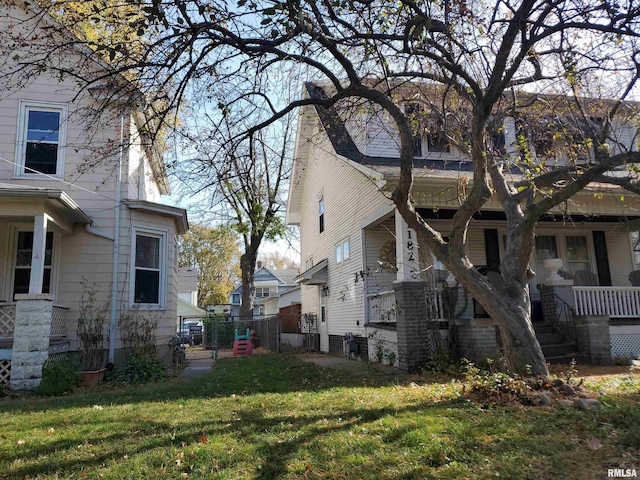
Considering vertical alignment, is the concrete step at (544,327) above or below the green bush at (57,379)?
Answer: above

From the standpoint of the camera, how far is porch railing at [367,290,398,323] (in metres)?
10.3

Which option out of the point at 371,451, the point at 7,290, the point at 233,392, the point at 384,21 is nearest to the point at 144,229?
the point at 7,290

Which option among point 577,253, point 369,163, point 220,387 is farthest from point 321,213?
point 220,387

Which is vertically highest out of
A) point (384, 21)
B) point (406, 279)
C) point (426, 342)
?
point (384, 21)

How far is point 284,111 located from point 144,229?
Answer: 5676mm

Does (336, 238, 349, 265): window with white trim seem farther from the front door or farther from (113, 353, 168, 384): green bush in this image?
(113, 353, 168, 384): green bush

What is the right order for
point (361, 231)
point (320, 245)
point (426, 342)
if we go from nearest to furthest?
point (426, 342) → point (361, 231) → point (320, 245)

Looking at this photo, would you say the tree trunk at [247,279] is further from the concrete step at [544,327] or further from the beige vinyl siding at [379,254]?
the concrete step at [544,327]

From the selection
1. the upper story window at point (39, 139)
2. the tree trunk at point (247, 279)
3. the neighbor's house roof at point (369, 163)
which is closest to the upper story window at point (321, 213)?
the neighbor's house roof at point (369, 163)

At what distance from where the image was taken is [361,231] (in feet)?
41.1

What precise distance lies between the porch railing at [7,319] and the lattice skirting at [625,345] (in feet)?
41.2

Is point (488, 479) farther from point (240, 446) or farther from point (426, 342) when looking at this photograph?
point (426, 342)

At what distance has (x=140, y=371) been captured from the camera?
9.69 meters

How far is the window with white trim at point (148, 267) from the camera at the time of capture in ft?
35.8
